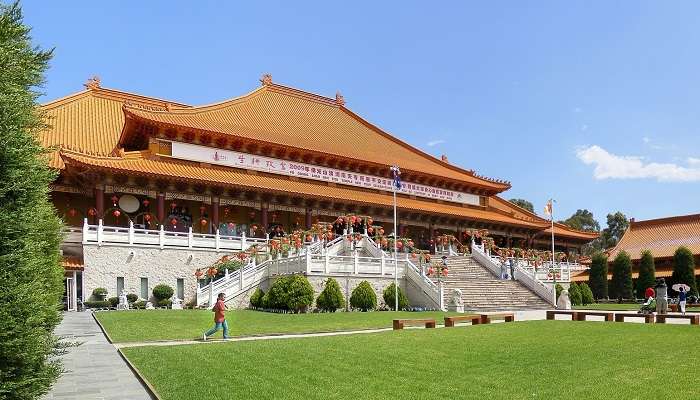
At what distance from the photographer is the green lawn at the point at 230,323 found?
17.1 metres

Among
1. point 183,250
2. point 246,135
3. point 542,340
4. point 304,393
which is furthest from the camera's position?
point 246,135

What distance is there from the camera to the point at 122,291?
94.8ft

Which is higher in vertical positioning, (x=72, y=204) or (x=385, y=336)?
(x=72, y=204)

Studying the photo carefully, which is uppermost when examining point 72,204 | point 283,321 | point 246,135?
point 246,135

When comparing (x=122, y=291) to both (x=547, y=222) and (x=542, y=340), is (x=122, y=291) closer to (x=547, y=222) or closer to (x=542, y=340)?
(x=542, y=340)

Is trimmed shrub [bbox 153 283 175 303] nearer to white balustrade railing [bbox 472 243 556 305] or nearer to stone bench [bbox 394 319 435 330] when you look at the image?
stone bench [bbox 394 319 435 330]

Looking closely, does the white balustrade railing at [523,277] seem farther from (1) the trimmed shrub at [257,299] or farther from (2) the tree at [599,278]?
(1) the trimmed shrub at [257,299]

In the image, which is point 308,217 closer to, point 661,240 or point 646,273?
point 646,273

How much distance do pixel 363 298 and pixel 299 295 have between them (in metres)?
3.18

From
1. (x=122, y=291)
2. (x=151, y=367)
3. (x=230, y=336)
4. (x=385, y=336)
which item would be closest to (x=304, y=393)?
(x=151, y=367)

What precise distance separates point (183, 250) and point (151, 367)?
2039 centimetres

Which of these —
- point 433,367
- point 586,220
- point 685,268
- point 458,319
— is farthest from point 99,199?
point 586,220

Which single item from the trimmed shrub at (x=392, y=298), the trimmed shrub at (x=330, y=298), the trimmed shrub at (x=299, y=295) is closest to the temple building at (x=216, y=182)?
the trimmed shrub at (x=299, y=295)

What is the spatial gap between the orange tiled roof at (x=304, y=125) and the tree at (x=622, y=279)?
12.9 m
